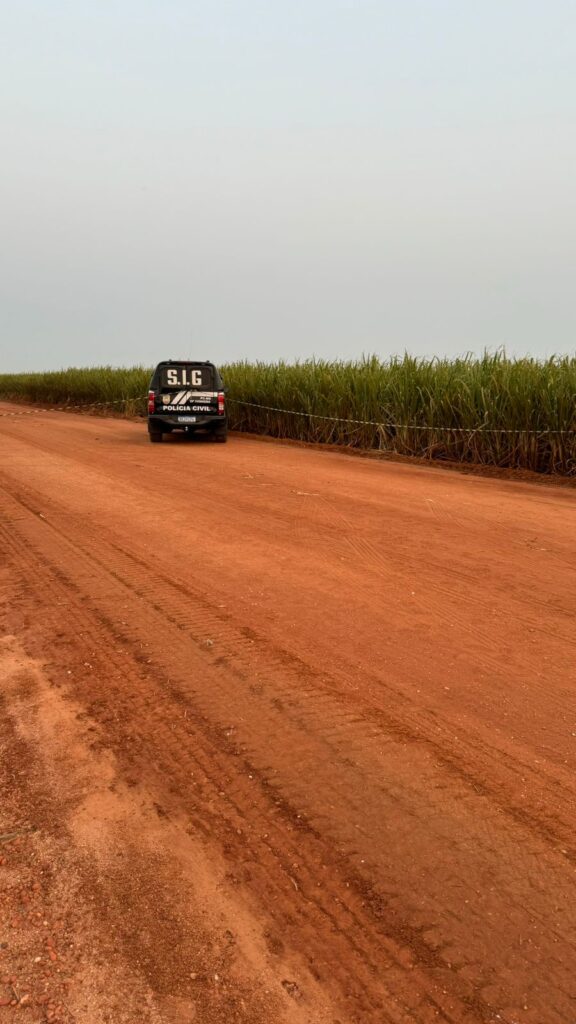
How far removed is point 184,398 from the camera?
17.5 meters

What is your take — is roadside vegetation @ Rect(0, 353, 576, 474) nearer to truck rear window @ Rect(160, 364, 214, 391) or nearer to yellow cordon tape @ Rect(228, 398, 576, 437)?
yellow cordon tape @ Rect(228, 398, 576, 437)

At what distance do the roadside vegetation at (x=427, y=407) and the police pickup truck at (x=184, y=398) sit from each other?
9.01 feet

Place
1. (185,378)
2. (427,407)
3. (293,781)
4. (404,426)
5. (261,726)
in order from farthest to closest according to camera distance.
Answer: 1. (185,378)
2. (404,426)
3. (427,407)
4. (261,726)
5. (293,781)

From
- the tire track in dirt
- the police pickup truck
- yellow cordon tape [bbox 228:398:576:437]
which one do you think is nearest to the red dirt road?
the tire track in dirt

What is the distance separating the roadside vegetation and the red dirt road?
22.2 ft

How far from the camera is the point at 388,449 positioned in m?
16.4

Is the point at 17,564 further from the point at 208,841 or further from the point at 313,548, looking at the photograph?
the point at 208,841

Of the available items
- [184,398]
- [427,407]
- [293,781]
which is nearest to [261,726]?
[293,781]

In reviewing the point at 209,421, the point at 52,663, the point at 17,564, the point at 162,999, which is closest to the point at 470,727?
the point at 162,999

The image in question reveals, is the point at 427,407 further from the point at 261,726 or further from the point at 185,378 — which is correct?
the point at 261,726

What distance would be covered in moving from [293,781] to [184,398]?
15095mm

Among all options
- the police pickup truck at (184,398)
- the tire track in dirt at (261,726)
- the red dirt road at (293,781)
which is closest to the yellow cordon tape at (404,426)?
the police pickup truck at (184,398)

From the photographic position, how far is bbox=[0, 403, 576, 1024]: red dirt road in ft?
7.27

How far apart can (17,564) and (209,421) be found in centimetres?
1144
